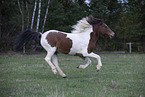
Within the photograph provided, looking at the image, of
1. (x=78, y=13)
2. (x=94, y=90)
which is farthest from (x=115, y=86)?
(x=78, y=13)

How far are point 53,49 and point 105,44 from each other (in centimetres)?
2311

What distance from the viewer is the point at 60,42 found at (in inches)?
306

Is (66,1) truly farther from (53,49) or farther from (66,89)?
(66,89)

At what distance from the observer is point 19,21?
30.1m

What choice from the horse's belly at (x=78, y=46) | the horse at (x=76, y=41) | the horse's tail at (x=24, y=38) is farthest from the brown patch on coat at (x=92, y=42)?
the horse's tail at (x=24, y=38)

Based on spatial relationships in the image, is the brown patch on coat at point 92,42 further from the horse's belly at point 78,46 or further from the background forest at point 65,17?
the background forest at point 65,17

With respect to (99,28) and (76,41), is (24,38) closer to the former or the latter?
(76,41)

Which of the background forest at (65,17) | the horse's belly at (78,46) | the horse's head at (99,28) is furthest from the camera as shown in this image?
the background forest at (65,17)

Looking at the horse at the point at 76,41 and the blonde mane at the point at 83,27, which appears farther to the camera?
the blonde mane at the point at 83,27

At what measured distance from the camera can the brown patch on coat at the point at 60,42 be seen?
25.4 feet

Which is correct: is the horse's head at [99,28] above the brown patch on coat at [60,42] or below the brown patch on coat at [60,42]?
above

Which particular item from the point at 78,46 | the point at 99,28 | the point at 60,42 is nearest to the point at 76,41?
the point at 78,46

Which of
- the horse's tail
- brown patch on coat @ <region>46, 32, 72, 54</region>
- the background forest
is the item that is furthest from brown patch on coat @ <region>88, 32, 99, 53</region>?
the background forest

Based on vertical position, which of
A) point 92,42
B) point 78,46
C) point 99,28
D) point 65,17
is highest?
point 65,17
